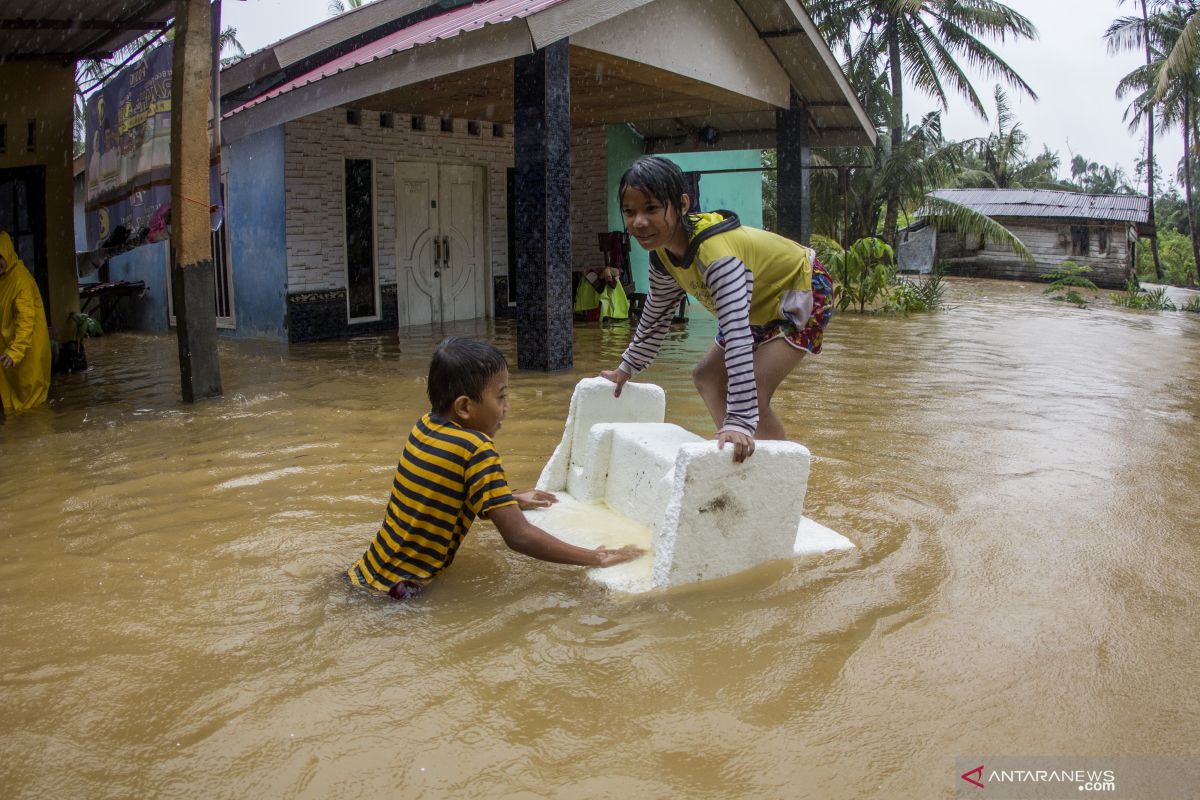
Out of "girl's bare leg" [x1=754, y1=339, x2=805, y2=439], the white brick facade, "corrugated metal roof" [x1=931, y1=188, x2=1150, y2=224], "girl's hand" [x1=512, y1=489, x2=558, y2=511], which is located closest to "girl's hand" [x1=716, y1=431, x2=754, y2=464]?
"girl's bare leg" [x1=754, y1=339, x2=805, y2=439]

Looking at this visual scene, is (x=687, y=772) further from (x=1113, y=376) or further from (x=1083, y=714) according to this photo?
(x=1113, y=376)

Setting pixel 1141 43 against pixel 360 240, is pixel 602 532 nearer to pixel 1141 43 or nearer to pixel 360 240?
pixel 360 240

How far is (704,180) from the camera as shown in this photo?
679 inches

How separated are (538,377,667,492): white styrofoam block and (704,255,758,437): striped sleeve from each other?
1.14m

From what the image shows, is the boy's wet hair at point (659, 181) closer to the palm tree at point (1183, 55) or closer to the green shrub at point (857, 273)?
the green shrub at point (857, 273)

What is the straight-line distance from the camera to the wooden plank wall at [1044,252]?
28.0m

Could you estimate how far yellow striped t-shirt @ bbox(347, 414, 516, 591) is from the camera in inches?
130

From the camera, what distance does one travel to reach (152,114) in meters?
7.82

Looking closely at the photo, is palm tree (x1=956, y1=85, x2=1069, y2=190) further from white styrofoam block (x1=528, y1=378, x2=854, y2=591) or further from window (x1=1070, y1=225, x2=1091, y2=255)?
white styrofoam block (x1=528, y1=378, x2=854, y2=591)

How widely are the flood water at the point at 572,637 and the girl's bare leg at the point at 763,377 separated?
2.06 feet

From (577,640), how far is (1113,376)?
766 cm

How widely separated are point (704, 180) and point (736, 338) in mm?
14221

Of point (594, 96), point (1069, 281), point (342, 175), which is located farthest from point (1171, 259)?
point (342, 175)

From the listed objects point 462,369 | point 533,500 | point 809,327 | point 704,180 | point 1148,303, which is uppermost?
point 704,180
